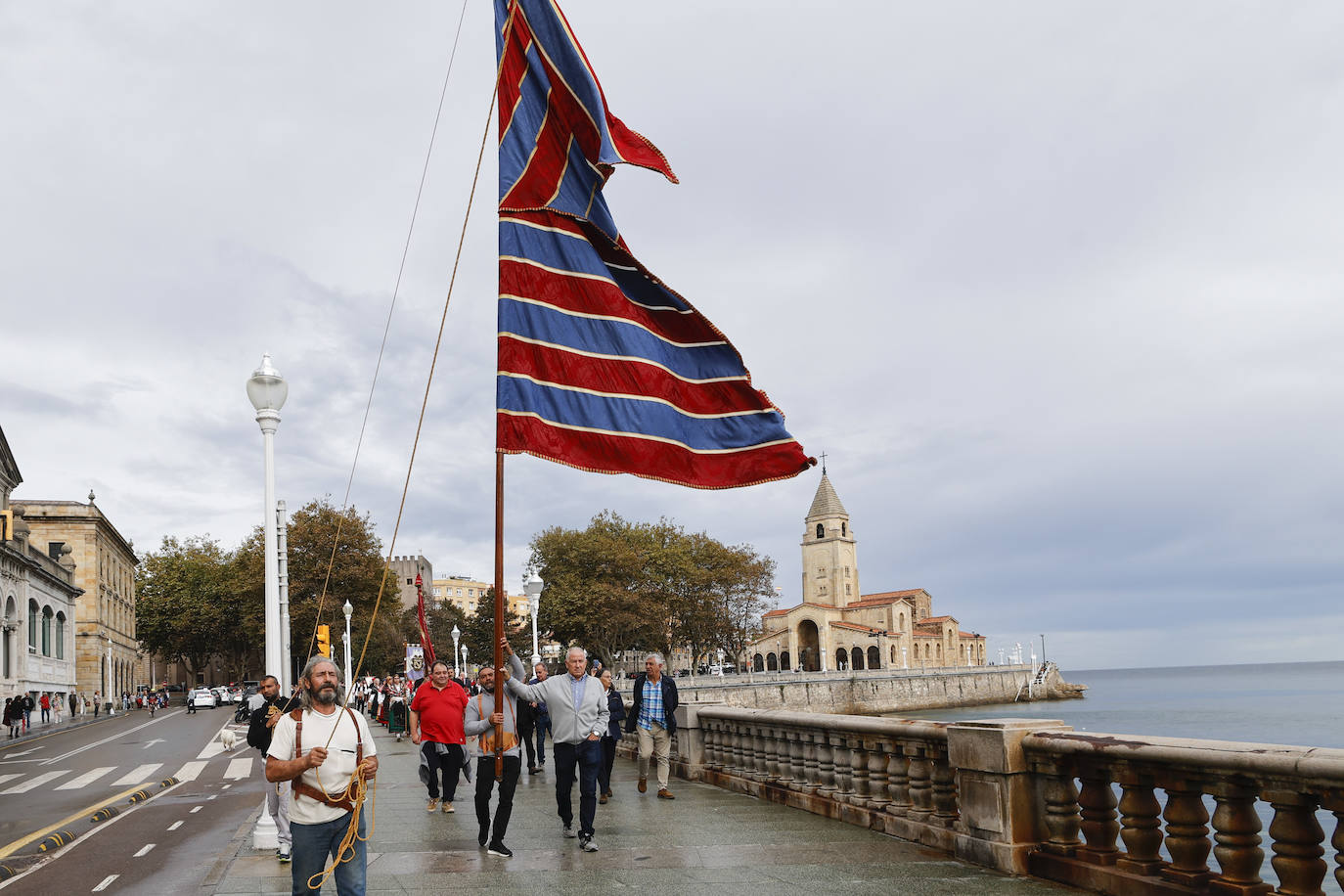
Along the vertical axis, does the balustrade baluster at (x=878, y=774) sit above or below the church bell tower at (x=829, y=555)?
below

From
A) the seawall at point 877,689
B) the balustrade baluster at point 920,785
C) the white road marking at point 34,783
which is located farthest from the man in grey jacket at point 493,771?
the seawall at point 877,689

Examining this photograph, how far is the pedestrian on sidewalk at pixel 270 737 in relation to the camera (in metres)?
9.31

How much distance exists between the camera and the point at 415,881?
8.58 metres

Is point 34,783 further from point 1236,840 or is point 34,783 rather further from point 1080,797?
point 1236,840

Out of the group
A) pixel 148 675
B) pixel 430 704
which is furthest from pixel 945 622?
pixel 430 704

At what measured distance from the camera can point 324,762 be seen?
594cm

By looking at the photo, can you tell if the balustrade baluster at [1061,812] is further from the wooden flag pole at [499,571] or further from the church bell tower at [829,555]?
the church bell tower at [829,555]

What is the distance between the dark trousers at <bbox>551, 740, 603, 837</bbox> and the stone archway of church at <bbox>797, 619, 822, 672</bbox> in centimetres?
11872

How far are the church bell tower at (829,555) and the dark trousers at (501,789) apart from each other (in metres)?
132

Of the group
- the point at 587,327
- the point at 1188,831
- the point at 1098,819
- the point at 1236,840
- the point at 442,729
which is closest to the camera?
the point at 1236,840

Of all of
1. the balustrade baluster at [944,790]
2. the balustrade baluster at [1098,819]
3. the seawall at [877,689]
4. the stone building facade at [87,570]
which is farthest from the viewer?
the seawall at [877,689]

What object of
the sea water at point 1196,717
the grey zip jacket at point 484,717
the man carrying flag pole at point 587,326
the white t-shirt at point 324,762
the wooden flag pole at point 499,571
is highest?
the man carrying flag pole at point 587,326

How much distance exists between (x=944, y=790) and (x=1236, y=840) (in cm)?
Result: 327

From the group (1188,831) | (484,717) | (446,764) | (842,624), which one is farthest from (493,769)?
(842,624)
